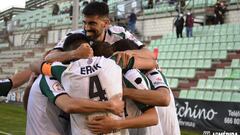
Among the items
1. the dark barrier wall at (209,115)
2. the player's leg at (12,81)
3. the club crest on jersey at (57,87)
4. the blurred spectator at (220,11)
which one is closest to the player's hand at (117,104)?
the club crest on jersey at (57,87)

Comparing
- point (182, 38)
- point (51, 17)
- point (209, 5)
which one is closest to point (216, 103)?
point (182, 38)

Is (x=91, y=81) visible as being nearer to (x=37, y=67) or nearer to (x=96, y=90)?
(x=96, y=90)

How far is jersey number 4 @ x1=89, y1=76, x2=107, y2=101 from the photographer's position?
2664 mm

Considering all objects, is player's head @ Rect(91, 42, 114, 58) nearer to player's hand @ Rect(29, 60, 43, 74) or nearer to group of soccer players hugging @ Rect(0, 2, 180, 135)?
group of soccer players hugging @ Rect(0, 2, 180, 135)

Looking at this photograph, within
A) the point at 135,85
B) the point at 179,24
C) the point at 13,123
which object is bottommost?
the point at 13,123

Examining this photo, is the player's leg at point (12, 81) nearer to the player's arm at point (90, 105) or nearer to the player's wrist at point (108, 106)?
the player's arm at point (90, 105)

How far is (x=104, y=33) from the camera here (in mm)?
3232

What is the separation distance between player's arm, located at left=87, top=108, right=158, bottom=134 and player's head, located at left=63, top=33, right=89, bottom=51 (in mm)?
527

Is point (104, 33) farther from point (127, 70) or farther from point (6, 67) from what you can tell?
point (6, 67)

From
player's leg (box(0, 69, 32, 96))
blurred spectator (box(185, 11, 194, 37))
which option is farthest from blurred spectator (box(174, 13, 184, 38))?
player's leg (box(0, 69, 32, 96))

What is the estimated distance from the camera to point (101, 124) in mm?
2711

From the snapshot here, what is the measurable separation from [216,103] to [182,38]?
21.7 ft

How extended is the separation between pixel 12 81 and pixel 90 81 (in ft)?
3.65

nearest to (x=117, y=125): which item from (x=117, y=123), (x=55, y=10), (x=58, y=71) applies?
(x=117, y=123)
